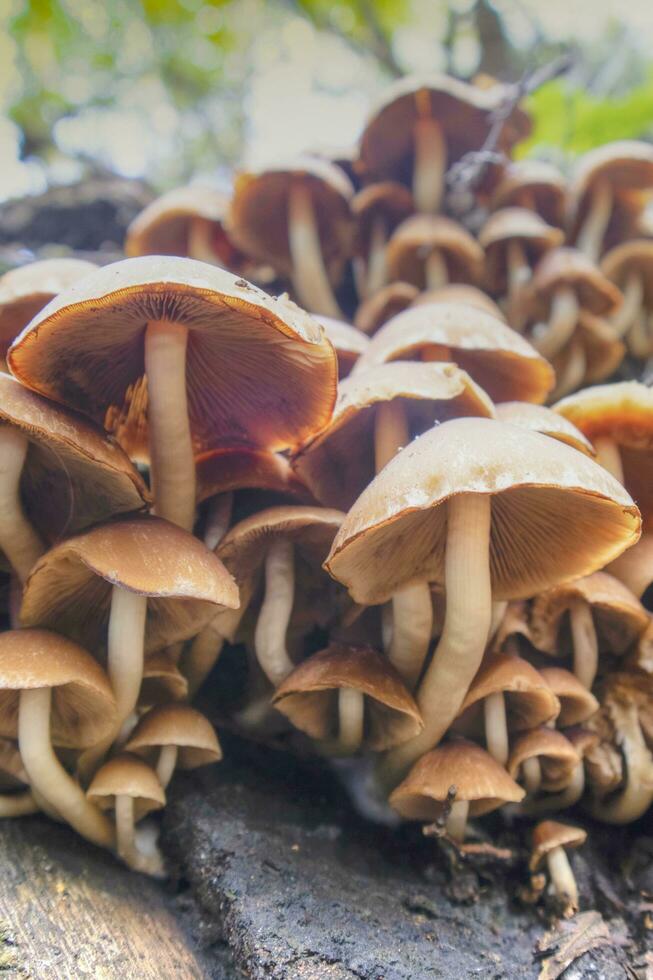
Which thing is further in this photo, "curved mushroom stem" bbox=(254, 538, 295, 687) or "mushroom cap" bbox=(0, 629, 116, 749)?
"curved mushroom stem" bbox=(254, 538, 295, 687)

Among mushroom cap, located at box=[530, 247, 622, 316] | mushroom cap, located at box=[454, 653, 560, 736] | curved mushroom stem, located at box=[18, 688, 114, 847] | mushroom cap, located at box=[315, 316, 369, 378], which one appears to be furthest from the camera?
mushroom cap, located at box=[530, 247, 622, 316]

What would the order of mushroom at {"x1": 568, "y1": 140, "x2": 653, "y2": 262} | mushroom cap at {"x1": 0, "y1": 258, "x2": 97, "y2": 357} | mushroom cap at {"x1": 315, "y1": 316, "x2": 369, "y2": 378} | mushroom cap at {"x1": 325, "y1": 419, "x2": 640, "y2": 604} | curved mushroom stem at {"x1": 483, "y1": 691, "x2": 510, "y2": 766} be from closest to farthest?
mushroom cap at {"x1": 325, "y1": 419, "x2": 640, "y2": 604}
curved mushroom stem at {"x1": 483, "y1": 691, "x2": 510, "y2": 766}
mushroom cap at {"x1": 0, "y1": 258, "x2": 97, "y2": 357}
mushroom cap at {"x1": 315, "y1": 316, "x2": 369, "y2": 378}
mushroom at {"x1": 568, "y1": 140, "x2": 653, "y2": 262}

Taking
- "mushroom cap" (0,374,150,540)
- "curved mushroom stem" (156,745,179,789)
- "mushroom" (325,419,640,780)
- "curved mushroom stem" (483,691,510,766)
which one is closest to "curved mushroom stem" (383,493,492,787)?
"mushroom" (325,419,640,780)

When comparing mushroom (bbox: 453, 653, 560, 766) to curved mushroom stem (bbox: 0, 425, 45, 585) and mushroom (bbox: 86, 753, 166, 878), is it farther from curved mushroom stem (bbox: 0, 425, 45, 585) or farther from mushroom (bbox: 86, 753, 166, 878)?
curved mushroom stem (bbox: 0, 425, 45, 585)

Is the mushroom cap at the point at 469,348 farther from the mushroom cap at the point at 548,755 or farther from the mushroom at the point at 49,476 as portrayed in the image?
the mushroom cap at the point at 548,755

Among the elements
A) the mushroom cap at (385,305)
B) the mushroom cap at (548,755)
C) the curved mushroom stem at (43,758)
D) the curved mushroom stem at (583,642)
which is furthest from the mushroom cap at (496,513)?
the mushroom cap at (385,305)

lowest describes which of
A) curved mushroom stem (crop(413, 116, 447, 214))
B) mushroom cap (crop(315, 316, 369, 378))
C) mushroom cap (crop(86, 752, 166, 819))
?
mushroom cap (crop(86, 752, 166, 819))

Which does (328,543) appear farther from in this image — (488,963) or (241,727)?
(488,963)

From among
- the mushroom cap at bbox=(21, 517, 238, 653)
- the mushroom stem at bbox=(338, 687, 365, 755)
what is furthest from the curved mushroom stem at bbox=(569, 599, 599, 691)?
the mushroom cap at bbox=(21, 517, 238, 653)

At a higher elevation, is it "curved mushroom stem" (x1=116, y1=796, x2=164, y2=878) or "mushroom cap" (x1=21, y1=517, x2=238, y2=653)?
"mushroom cap" (x1=21, y1=517, x2=238, y2=653)
